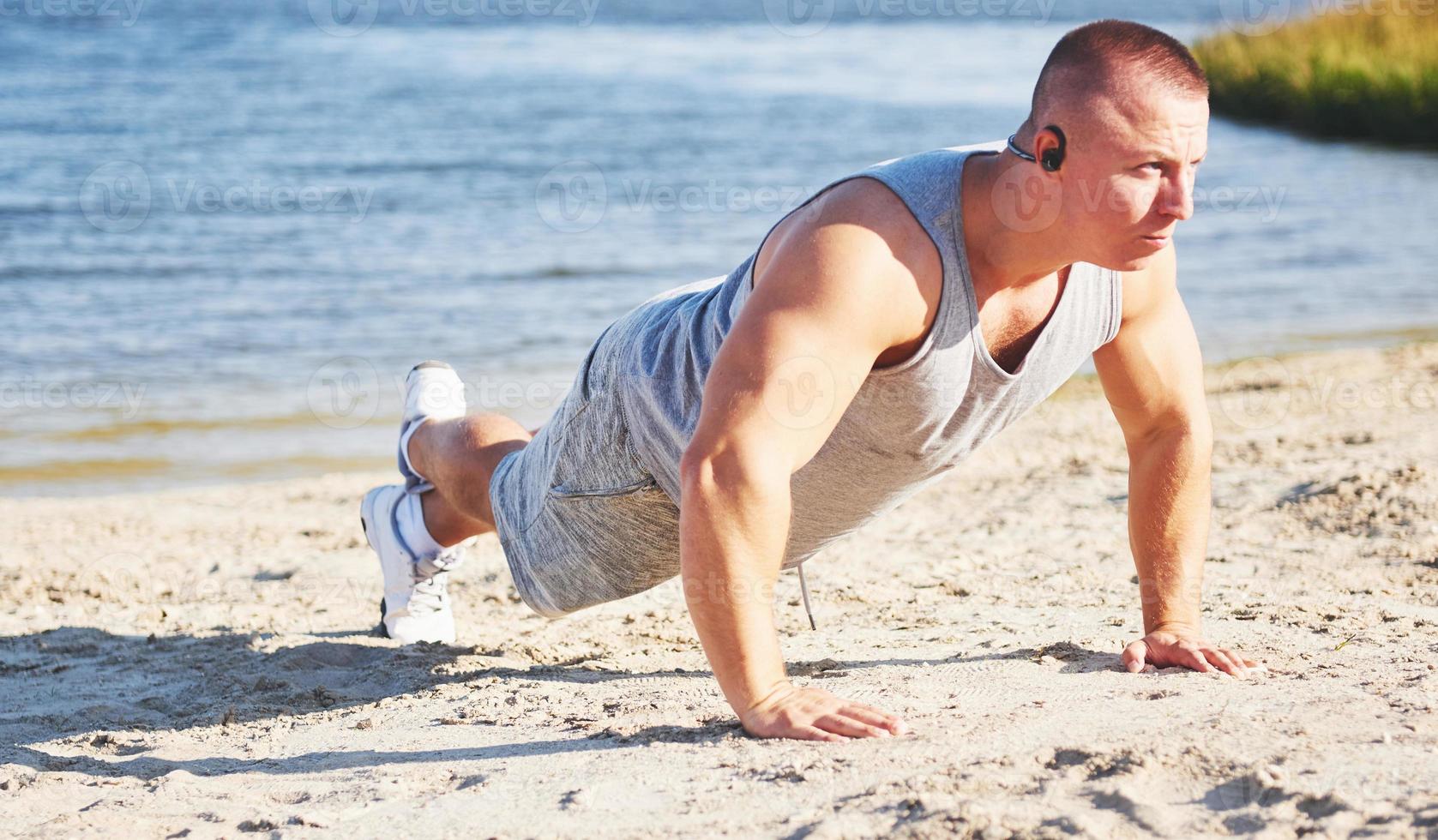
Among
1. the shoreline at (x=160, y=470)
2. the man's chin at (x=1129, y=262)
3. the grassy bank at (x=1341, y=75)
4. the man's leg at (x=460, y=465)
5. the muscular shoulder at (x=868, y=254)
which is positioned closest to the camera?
the muscular shoulder at (x=868, y=254)

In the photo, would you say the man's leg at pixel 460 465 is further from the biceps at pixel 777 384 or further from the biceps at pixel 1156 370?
the biceps at pixel 1156 370

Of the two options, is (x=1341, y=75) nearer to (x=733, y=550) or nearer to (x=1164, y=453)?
(x=1164, y=453)

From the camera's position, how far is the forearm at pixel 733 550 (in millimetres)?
2252

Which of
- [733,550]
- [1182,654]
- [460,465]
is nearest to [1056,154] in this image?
[733,550]

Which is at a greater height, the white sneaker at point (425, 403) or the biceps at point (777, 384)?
the biceps at point (777, 384)

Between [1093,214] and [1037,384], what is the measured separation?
1.52ft

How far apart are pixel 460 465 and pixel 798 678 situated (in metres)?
1.11

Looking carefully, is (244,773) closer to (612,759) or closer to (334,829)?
(334,829)

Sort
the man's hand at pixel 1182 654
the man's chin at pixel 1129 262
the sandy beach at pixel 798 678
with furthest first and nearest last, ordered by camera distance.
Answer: the man's hand at pixel 1182 654 < the man's chin at pixel 1129 262 < the sandy beach at pixel 798 678

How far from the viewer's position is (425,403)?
3.77 metres

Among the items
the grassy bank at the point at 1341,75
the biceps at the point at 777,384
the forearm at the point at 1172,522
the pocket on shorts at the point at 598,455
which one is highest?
the grassy bank at the point at 1341,75

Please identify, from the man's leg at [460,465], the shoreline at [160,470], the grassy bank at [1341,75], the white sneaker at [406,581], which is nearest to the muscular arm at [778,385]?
the man's leg at [460,465]

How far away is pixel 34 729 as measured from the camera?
3.14 metres

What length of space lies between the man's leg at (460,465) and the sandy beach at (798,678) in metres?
0.36
